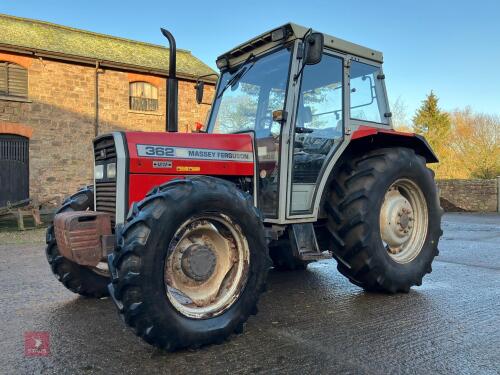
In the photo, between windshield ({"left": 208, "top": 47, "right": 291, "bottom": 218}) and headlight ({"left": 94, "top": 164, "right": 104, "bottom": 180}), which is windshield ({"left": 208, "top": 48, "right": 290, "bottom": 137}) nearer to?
windshield ({"left": 208, "top": 47, "right": 291, "bottom": 218})

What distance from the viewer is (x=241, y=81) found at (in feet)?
14.8

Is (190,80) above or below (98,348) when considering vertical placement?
above

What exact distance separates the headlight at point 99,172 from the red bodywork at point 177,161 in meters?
0.51

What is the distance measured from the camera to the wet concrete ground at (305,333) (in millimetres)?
2693

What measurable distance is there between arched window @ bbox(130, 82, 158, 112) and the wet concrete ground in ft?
39.3

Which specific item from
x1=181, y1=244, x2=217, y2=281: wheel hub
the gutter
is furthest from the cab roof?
the gutter

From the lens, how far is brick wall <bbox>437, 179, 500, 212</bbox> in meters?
17.0

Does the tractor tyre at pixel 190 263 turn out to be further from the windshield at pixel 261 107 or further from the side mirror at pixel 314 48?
the side mirror at pixel 314 48

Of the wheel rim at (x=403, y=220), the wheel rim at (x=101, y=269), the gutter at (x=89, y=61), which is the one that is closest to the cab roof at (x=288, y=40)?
the wheel rim at (x=403, y=220)

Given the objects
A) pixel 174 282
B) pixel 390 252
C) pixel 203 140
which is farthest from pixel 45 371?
pixel 390 252

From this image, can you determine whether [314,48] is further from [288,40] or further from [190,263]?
[190,263]

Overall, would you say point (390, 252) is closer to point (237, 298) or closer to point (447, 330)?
point (447, 330)

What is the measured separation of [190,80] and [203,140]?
45.8 ft

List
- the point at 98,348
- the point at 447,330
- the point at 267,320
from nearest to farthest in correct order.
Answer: the point at 98,348 → the point at 447,330 → the point at 267,320
